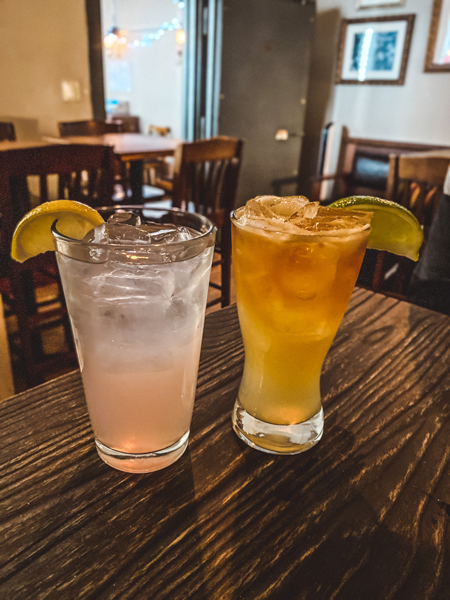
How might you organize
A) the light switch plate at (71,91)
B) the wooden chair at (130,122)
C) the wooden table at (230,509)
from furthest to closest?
the wooden chair at (130,122), the light switch plate at (71,91), the wooden table at (230,509)

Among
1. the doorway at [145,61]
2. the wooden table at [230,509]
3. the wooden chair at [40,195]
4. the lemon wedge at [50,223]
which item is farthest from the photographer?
the doorway at [145,61]

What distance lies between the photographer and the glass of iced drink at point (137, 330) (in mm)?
449

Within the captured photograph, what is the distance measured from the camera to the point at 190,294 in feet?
1.59

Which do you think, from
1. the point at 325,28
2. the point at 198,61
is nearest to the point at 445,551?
the point at 198,61

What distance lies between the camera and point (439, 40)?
14.0ft

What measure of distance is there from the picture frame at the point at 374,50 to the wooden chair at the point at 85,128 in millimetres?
2832

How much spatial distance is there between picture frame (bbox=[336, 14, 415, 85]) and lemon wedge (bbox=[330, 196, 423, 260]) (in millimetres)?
4849

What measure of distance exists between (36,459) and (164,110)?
7.76m

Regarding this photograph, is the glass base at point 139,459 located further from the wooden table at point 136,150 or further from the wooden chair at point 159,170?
the wooden chair at point 159,170

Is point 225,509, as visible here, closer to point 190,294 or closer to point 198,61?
point 190,294

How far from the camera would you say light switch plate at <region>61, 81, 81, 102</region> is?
3.84 meters

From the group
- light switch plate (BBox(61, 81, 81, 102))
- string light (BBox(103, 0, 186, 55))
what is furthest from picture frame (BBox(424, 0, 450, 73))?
string light (BBox(103, 0, 186, 55))

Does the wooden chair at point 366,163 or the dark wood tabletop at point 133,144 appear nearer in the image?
the dark wood tabletop at point 133,144

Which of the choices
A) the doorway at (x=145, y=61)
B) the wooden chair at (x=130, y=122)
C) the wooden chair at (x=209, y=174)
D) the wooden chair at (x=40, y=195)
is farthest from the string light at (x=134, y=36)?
the wooden chair at (x=40, y=195)
